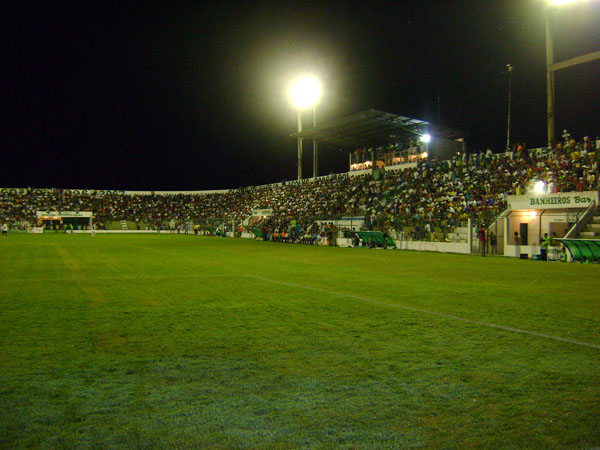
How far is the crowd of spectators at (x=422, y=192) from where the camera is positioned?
26.0 m

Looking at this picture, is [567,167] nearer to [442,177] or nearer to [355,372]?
[442,177]

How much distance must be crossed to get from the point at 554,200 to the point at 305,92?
30.4 metres

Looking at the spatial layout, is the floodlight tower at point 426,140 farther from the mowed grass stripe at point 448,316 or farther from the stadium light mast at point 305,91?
the mowed grass stripe at point 448,316

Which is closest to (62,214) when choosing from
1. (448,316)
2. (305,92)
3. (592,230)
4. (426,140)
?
(305,92)

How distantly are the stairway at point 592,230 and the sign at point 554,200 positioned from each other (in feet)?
2.47

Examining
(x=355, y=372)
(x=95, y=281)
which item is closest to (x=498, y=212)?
(x=95, y=281)

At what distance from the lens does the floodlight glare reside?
47000 mm

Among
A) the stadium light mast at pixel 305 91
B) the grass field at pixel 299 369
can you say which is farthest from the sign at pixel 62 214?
the grass field at pixel 299 369

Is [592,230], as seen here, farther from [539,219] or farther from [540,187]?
[540,187]

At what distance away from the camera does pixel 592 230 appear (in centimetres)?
2142

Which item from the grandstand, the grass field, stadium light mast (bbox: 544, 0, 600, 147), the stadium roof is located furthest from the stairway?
the stadium roof

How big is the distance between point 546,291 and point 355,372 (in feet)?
26.8

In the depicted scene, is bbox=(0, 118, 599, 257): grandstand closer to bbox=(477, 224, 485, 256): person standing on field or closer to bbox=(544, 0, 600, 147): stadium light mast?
bbox=(477, 224, 485, 256): person standing on field

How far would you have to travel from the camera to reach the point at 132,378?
15.4ft
